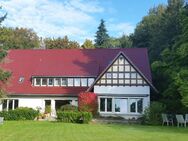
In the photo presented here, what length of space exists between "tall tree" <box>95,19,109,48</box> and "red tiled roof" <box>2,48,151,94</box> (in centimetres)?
1972

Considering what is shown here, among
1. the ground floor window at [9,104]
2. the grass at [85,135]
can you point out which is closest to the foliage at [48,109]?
the ground floor window at [9,104]

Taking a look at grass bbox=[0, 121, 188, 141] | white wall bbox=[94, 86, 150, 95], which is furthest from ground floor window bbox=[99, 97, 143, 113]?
grass bbox=[0, 121, 188, 141]

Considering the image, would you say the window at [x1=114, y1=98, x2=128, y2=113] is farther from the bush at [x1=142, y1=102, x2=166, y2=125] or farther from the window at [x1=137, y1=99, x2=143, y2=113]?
the bush at [x1=142, y1=102, x2=166, y2=125]

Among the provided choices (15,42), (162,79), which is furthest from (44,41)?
(162,79)

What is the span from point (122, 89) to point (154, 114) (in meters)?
6.61

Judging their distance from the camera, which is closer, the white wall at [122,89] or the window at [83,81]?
the white wall at [122,89]

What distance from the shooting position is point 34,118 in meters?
39.1

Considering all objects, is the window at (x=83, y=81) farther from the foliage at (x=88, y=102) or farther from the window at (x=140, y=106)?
the window at (x=140, y=106)

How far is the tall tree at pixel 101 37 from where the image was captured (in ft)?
230

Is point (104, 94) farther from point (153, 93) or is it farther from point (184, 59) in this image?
point (184, 59)

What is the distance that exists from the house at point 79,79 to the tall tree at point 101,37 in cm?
1972

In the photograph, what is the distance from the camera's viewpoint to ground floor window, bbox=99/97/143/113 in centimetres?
4162

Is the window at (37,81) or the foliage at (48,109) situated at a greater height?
the window at (37,81)

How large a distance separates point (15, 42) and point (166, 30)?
97.3ft
